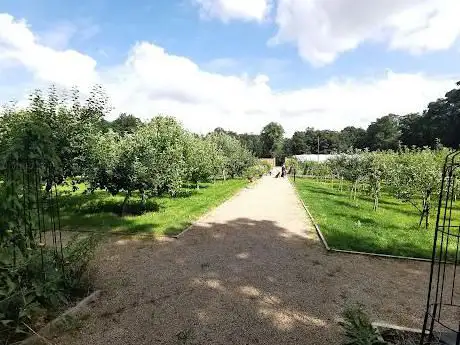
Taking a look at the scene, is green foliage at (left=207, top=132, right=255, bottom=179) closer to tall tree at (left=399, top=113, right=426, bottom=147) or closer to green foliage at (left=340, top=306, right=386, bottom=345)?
green foliage at (left=340, top=306, right=386, bottom=345)

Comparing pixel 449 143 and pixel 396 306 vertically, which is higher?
pixel 449 143

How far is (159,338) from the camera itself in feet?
14.5

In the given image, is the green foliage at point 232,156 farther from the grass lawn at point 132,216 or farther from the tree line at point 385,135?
the grass lawn at point 132,216

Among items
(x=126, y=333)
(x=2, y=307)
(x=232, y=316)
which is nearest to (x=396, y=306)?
(x=232, y=316)

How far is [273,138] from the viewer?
3841 inches

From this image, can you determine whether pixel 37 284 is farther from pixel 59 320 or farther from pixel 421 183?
pixel 421 183

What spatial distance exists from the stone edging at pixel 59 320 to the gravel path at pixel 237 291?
17cm

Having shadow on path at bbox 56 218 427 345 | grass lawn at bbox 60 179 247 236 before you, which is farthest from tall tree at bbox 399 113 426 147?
shadow on path at bbox 56 218 427 345

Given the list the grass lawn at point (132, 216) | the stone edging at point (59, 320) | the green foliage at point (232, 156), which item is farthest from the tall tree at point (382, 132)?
the stone edging at point (59, 320)

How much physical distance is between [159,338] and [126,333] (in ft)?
1.52

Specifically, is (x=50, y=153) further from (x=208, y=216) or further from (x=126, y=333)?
(x=208, y=216)

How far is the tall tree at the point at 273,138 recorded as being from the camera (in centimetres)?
9661

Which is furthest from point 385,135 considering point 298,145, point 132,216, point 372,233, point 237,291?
point 237,291

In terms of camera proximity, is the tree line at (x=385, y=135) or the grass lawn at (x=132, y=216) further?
the tree line at (x=385, y=135)
